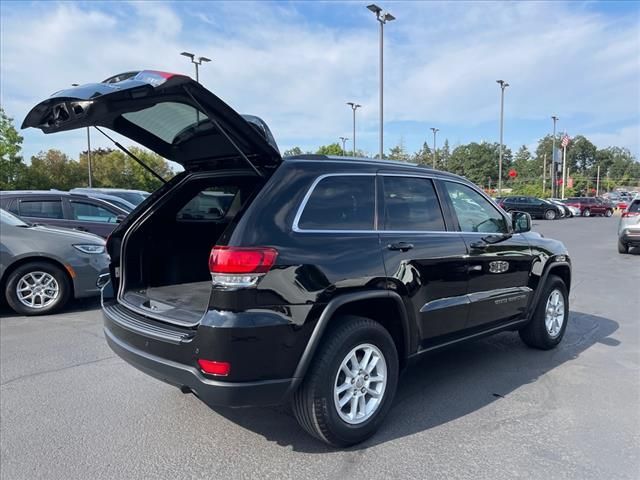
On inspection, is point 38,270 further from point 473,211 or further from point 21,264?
point 473,211

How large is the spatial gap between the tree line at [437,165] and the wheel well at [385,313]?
1437 mm

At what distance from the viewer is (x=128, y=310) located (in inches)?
138

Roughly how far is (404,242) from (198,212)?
72.9 inches

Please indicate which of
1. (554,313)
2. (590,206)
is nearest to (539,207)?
(590,206)

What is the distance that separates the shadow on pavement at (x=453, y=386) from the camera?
132 inches

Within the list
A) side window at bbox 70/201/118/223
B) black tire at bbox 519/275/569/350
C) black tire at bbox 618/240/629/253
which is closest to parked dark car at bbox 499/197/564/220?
black tire at bbox 618/240/629/253

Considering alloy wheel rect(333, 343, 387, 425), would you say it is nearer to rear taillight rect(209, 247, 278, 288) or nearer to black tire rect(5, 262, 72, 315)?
rear taillight rect(209, 247, 278, 288)

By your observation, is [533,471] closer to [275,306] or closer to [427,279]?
[427,279]

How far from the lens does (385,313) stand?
11.1ft

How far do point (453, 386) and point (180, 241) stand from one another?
2655 millimetres

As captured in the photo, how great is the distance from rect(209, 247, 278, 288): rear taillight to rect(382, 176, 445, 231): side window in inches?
42.4

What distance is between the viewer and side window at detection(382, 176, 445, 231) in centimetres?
350

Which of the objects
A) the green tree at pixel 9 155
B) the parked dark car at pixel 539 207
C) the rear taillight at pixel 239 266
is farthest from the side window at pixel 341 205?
the green tree at pixel 9 155

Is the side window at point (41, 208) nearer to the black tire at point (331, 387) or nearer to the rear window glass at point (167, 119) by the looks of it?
the rear window glass at point (167, 119)
